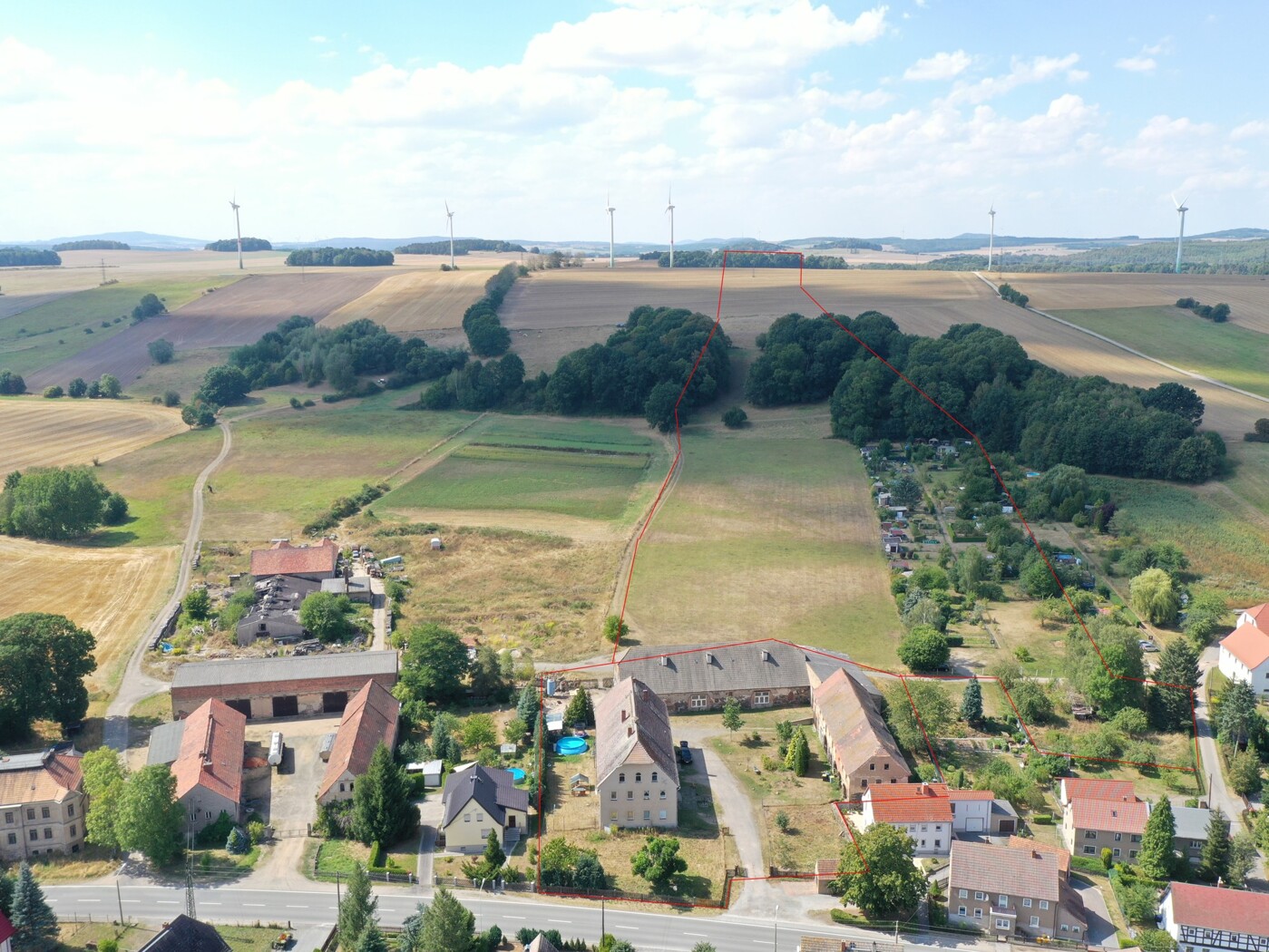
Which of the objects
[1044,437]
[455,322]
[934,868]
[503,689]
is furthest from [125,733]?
[455,322]

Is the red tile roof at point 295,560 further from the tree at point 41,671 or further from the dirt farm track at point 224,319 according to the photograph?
the dirt farm track at point 224,319

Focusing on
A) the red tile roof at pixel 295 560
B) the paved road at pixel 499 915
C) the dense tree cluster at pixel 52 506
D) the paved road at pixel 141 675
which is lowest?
the paved road at pixel 499 915

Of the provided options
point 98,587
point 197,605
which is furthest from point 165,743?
point 98,587

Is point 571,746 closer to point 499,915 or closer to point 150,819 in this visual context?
point 499,915

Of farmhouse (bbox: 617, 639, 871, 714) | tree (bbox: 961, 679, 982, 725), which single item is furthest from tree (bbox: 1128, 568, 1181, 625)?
farmhouse (bbox: 617, 639, 871, 714)

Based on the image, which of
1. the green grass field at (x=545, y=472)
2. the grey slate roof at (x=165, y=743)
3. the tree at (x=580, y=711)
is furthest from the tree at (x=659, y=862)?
the green grass field at (x=545, y=472)

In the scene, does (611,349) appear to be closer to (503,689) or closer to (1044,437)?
(1044,437)

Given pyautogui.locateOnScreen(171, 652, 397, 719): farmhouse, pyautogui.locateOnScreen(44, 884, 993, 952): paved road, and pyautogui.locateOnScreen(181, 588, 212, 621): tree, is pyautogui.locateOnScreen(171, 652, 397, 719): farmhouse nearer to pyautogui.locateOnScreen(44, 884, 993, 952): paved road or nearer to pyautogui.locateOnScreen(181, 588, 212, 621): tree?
pyautogui.locateOnScreen(181, 588, 212, 621): tree
